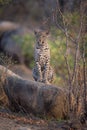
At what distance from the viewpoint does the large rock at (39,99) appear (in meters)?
10.8

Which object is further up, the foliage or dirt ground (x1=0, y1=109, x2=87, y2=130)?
the foliage

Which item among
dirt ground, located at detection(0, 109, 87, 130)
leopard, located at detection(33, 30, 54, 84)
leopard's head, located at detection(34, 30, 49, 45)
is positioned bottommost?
dirt ground, located at detection(0, 109, 87, 130)

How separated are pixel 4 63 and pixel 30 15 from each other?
25.5 m

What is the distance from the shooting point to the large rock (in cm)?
1080

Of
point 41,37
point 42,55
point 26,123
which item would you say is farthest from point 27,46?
point 26,123

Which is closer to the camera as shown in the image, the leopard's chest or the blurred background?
the blurred background

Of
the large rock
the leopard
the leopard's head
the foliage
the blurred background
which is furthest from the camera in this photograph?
the foliage

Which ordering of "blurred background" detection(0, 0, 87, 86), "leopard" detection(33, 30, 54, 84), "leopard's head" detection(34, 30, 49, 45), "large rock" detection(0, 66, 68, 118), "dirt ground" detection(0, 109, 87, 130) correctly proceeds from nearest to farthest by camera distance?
"dirt ground" detection(0, 109, 87, 130) < "large rock" detection(0, 66, 68, 118) < "blurred background" detection(0, 0, 87, 86) < "leopard" detection(33, 30, 54, 84) < "leopard's head" detection(34, 30, 49, 45)

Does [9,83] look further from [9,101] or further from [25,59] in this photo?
[25,59]

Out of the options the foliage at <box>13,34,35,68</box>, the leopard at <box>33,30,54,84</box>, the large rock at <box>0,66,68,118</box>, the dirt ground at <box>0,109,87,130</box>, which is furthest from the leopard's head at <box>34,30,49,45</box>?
the foliage at <box>13,34,35,68</box>

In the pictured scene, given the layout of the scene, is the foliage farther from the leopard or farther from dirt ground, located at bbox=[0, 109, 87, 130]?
dirt ground, located at bbox=[0, 109, 87, 130]

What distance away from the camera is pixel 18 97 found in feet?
36.3

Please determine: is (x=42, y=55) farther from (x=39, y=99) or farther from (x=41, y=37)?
(x=39, y=99)

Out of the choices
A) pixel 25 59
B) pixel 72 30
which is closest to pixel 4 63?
pixel 72 30
